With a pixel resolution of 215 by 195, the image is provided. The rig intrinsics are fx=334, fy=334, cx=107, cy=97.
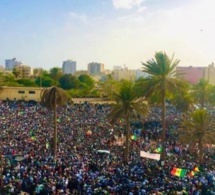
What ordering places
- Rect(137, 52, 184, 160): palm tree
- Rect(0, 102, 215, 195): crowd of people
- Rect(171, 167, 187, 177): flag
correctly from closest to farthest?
Rect(0, 102, 215, 195): crowd of people < Rect(171, 167, 187, 177): flag < Rect(137, 52, 184, 160): palm tree

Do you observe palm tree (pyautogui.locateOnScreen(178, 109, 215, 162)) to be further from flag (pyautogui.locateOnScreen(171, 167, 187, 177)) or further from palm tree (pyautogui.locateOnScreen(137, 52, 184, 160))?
flag (pyautogui.locateOnScreen(171, 167, 187, 177))

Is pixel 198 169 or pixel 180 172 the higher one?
pixel 180 172

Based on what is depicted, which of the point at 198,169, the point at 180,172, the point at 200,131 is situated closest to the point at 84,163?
the point at 180,172

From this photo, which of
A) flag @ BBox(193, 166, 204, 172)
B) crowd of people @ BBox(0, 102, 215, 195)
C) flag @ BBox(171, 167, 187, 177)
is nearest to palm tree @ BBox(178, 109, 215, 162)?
crowd of people @ BBox(0, 102, 215, 195)

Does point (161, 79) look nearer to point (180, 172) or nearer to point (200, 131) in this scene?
Result: point (200, 131)

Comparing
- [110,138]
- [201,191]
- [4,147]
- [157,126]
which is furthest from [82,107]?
[201,191]

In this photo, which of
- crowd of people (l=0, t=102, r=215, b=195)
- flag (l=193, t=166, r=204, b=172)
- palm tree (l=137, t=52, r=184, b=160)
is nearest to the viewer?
crowd of people (l=0, t=102, r=215, b=195)

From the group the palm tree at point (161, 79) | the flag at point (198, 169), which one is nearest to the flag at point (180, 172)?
the flag at point (198, 169)

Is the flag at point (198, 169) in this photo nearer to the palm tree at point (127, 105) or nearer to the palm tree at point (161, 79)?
the palm tree at point (161, 79)
